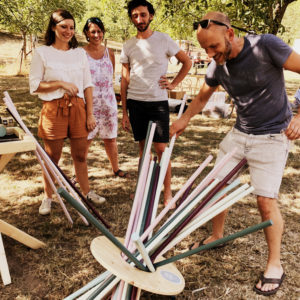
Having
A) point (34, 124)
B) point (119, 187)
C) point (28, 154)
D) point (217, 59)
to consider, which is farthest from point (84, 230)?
point (34, 124)

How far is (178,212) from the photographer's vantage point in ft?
4.95

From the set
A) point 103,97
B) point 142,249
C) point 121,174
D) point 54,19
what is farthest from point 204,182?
point 121,174

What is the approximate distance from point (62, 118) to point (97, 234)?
110 cm

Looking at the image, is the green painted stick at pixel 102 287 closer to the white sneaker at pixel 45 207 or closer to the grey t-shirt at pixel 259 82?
the grey t-shirt at pixel 259 82

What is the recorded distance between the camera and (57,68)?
8.67 feet

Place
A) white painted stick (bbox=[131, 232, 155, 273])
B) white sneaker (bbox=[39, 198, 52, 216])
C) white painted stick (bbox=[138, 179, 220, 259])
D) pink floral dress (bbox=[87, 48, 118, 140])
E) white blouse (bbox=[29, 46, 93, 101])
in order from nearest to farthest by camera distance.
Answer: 1. white painted stick (bbox=[131, 232, 155, 273])
2. white painted stick (bbox=[138, 179, 220, 259])
3. white blouse (bbox=[29, 46, 93, 101])
4. white sneaker (bbox=[39, 198, 52, 216])
5. pink floral dress (bbox=[87, 48, 118, 140])

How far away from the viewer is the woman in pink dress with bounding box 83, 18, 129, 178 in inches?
132

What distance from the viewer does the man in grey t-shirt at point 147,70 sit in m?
2.93

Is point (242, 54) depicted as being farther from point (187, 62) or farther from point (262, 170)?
point (187, 62)

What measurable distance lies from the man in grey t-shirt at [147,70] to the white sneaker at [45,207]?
3.75ft

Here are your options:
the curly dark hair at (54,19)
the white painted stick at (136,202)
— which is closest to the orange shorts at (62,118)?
the curly dark hair at (54,19)

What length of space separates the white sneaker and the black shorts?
3.84 feet

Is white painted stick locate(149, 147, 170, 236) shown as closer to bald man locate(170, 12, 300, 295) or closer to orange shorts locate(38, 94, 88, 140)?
bald man locate(170, 12, 300, 295)

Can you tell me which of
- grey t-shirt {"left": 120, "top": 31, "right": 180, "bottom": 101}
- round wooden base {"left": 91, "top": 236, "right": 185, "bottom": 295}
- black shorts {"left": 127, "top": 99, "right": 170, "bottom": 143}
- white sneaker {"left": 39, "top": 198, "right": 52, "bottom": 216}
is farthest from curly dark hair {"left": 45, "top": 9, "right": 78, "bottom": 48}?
round wooden base {"left": 91, "top": 236, "right": 185, "bottom": 295}
